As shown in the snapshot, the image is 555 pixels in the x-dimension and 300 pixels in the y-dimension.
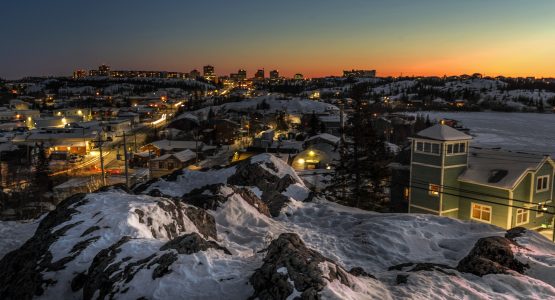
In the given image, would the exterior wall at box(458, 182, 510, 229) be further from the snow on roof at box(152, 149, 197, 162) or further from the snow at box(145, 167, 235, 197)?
the snow on roof at box(152, 149, 197, 162)

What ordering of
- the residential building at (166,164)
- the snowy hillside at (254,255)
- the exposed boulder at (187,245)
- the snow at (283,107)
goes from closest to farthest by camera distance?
1. the snowy hillside at (254,255)
2. the exposed boulder at (187,245)
3. the residential building at (166,164)
4. the snow at (283,107)

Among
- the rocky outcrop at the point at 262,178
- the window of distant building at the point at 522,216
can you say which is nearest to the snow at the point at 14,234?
the rocky outcrop at the point at 262,178

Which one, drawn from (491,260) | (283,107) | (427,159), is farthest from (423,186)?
(283,107)

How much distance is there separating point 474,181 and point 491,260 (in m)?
14.3

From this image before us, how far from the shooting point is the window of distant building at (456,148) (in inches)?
967

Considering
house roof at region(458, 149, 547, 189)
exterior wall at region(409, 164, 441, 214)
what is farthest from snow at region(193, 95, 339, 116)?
house roof at region(458, 149, 547, 189)

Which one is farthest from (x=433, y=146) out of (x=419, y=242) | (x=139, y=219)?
(x=139, y=219)

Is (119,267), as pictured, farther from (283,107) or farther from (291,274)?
(283,107)

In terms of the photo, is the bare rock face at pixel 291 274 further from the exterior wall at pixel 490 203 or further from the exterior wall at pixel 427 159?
the exterior wall at pixel 427 159

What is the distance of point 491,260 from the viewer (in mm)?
10922

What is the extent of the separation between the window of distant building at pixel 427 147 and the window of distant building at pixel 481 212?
3683 mm

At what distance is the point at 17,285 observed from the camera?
30.2 ft

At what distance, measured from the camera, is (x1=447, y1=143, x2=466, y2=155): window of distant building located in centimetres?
2456

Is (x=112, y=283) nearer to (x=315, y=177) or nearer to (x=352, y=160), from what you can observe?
(x=352, y=160)
